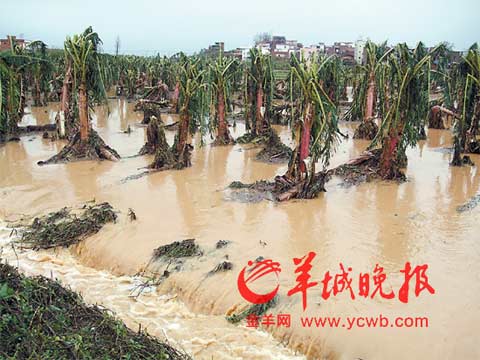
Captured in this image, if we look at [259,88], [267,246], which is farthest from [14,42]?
[267,246]

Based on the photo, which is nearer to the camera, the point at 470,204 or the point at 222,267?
the point at 222,267

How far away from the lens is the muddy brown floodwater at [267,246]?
4.18 metres

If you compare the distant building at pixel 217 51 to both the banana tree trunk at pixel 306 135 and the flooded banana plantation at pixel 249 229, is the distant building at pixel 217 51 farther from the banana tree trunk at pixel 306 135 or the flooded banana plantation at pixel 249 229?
the banana tree trunk at pixel 306 135

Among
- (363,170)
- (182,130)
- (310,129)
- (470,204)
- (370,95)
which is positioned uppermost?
(370,95)

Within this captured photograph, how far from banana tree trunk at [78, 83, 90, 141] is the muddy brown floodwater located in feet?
2.86

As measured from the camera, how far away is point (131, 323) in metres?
4.66

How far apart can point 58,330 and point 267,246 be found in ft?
9.09

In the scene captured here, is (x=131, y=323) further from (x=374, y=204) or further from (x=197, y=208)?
(x=374, y=204)

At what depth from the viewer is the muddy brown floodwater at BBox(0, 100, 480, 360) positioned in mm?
4180

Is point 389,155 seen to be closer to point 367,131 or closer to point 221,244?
point 221,244

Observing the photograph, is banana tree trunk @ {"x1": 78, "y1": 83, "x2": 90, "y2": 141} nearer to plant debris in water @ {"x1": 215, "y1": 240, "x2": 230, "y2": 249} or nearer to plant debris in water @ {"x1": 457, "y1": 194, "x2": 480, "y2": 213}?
plant debris in water @ {"x1": 215, "y1": 240, "x2": 230, "y2": 249}

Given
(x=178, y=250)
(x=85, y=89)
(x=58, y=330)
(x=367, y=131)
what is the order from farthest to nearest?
1. (x=367, y=131)
2. (x=85, y=89)
3. (x=178, y=250)
4. (x=58, y=330)

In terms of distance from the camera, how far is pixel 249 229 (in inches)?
251

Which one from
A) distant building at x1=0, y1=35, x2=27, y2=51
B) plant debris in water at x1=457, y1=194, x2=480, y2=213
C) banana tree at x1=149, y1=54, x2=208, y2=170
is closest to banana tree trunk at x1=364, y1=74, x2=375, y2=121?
plant debris in water at x1=457, y1=194, x2=480, y2=213
